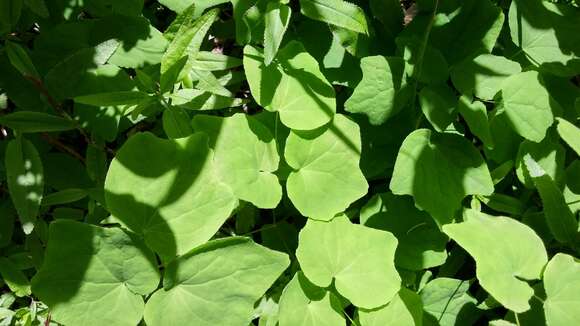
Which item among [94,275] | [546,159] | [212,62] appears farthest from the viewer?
[546,159]

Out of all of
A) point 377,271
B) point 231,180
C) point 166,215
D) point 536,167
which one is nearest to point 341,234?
point 377,271

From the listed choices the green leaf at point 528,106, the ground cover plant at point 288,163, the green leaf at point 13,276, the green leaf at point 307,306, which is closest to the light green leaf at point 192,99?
the ground cover plant at point 288,163

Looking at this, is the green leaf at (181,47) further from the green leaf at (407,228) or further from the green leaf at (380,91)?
the green leaf at (407,228)

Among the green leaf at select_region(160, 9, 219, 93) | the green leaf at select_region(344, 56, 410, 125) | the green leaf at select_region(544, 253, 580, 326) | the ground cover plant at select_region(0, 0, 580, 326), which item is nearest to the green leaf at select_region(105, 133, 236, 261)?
the ground cover plant at select_region(0, 0, 580, 326)

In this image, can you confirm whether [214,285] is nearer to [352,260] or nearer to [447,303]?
[352,260]

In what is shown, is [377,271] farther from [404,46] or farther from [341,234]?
[404,46]

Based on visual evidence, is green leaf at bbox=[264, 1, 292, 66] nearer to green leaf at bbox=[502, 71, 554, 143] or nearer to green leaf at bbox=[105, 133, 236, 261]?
green leaf at bbox=[105, 133, 236, 261]

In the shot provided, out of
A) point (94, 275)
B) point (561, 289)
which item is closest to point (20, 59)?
point (94, 275)
